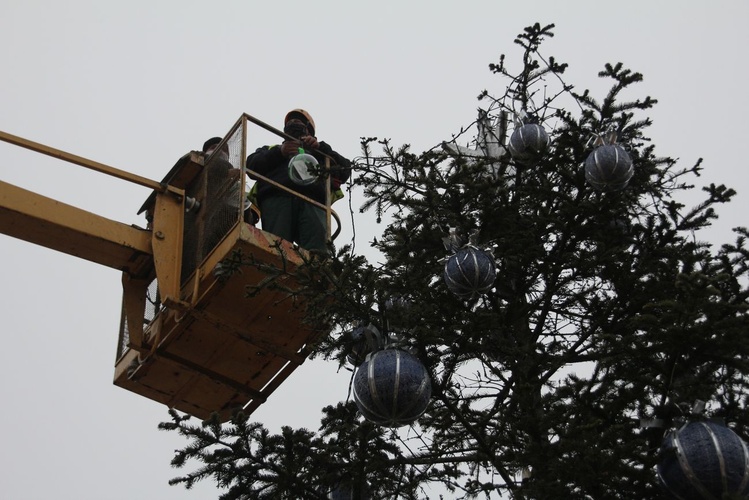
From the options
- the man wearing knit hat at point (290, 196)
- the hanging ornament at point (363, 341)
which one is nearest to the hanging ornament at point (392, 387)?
the hanging ornament at point (363, 341)

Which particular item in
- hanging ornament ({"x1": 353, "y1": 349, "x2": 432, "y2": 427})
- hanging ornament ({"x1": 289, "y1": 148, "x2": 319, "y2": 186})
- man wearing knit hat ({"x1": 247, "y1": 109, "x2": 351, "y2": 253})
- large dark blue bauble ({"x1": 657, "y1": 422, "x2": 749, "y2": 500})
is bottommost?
large dark blue bauble ({"x1": 657, "y1": 422, "x2": 749, "y2": 500})

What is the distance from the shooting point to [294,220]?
1188cm

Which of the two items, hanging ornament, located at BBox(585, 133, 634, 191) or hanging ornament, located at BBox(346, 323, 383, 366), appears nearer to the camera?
hanging ornament, located at BBox(346, 323, 383, 366)

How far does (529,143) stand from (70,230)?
4737 millimetres

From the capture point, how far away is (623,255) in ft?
28.6

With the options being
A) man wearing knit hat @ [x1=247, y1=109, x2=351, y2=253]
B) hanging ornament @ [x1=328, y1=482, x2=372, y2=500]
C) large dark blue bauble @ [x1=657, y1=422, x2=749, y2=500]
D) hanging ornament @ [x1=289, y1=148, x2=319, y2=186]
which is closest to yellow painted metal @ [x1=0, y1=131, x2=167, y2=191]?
man wearing knit hat @ [x1=247, y1=109, x2=351, y2=253]

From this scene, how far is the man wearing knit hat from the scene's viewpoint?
1173 cm

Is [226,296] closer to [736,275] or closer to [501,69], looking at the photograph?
[501,69]

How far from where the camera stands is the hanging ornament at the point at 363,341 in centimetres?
737

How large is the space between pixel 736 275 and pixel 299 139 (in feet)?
17.8

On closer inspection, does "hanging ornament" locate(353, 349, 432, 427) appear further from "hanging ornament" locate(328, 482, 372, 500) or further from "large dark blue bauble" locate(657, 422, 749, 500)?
"large dark blue bauble" locate(657, 422, 749, 500)

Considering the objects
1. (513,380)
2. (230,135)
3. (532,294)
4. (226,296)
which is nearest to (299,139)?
(230,135)

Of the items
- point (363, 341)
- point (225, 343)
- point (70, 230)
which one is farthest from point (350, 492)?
point (70, 230)

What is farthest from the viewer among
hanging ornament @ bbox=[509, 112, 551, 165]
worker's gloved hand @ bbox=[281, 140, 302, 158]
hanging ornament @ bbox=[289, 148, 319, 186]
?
worker's gloved hand @ bbox=[281, 140, 302, 158]
